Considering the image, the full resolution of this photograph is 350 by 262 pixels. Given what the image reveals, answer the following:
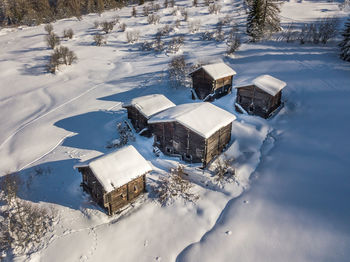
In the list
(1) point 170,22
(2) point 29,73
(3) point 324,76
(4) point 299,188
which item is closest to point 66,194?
(4) point 299,188

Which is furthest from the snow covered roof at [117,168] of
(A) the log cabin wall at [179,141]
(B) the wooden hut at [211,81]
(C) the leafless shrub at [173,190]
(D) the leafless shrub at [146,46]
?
(D) the leafless shrub at [146,46]

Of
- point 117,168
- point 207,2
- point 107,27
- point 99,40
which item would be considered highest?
point 207,2

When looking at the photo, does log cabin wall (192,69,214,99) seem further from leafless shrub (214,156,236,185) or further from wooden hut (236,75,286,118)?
leafless shrub (214,156,236,185)

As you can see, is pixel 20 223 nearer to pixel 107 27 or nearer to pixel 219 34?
pixel 219 34

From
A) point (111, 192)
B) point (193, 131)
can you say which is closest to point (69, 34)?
point (193, 131)

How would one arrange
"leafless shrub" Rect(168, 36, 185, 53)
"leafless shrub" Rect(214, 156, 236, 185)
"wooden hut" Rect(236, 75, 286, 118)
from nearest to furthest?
"leafless shrub" Rect(214, 156, 236, 185) → "wooden hut" Rect(236, 75, 286, 118) → "leafless shrub" Rect(168, 36, 185, 53)

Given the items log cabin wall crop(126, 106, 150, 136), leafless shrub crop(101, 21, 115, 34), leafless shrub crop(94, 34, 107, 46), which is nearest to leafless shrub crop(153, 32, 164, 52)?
leafless shrub crop(94, 34, 107, 46)
